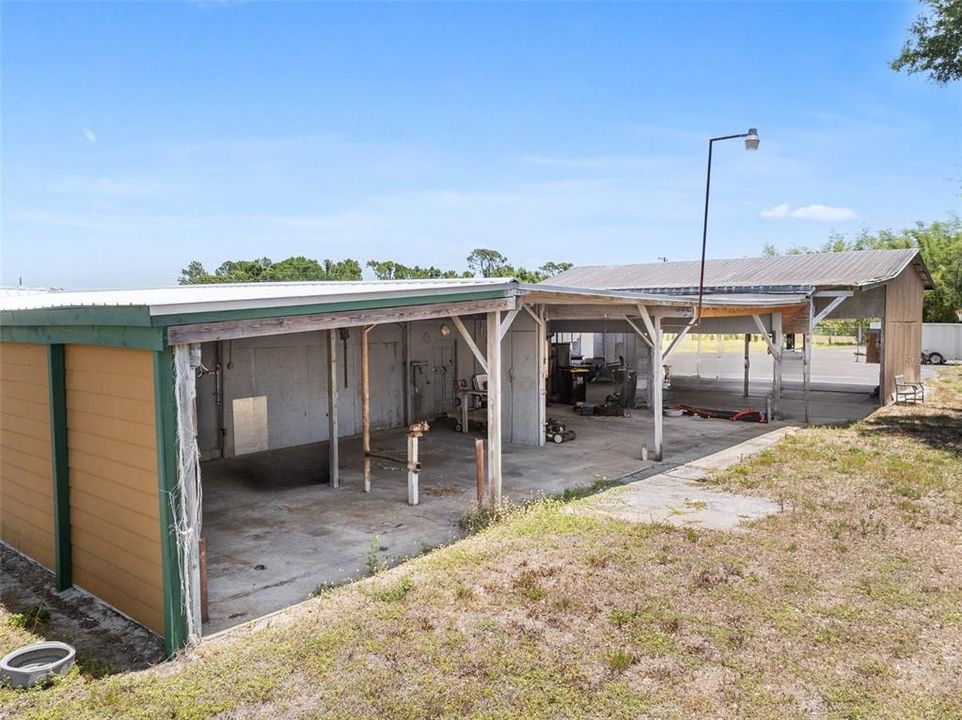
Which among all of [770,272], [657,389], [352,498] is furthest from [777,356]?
[352,498]

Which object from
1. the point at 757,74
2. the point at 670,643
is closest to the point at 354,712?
the point at 670,643

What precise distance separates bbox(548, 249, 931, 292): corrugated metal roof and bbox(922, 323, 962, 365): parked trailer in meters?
11.4

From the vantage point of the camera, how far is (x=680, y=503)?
8.20 m

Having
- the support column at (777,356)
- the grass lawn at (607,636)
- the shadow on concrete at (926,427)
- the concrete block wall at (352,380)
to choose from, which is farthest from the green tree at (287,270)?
the grass lawn at (607,636)

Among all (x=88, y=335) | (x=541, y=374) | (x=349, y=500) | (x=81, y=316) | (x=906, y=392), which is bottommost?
(x=349, y=500)

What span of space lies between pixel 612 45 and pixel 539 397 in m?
7.92

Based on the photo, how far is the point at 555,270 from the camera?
48688 mm

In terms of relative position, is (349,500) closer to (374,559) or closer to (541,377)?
(374,559)

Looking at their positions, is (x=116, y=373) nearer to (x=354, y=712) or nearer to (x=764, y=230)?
(x=354, y=712)

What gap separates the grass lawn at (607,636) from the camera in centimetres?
392

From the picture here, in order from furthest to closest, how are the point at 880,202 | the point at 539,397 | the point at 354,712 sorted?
the point at 880,202
the point at 539,397
the point at 354,712

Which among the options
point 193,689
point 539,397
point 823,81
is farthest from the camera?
point 823,81

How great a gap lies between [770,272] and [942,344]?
1628cm

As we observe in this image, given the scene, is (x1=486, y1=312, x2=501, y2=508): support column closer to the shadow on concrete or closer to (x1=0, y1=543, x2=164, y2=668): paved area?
(x1=0, y1=543, x2=164, y2=668): paved area
